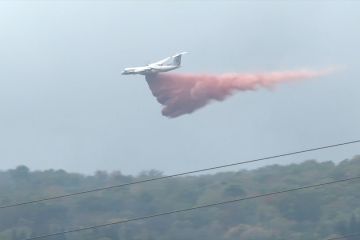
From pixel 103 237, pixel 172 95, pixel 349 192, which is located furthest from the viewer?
pixel 349 192

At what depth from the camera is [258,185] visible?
66.2 metres

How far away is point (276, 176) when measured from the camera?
67938mm

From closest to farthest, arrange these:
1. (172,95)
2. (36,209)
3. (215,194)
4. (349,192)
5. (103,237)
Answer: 1. (172,95)
2. (103,237)
3. (36,209)
4. (215,194)
5. (349,192)

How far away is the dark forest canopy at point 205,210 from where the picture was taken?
5753cm

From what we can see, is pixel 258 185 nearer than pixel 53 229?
No

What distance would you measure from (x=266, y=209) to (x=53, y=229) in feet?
46.3

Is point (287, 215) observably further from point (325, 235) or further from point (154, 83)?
point (154, 83)

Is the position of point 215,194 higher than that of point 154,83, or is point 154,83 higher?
point 154,83

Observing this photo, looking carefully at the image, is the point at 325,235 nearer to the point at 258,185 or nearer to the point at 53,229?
the point at 258,185

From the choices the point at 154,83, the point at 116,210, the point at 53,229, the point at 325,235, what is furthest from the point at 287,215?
the point at 154,83

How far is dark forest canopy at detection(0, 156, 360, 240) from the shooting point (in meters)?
57.5

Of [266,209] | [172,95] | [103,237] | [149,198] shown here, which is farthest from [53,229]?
[172,95]

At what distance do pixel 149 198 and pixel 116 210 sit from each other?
12.9 ft

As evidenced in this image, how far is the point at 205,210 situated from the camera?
6506cm
